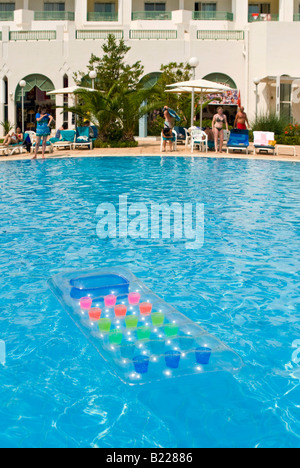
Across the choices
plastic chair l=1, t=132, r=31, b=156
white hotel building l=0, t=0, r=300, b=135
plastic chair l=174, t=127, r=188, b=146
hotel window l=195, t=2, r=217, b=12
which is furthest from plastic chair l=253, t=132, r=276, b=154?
hotel window l=195, t=2, r=217, b=12

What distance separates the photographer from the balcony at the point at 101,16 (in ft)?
118

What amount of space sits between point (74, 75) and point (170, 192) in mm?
20867

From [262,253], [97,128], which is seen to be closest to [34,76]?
[97,128]

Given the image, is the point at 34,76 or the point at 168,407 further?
the point at 34,76

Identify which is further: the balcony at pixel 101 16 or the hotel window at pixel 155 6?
the hotel window at pixel 155 6

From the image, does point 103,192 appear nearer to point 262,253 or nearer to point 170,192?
point 170,192

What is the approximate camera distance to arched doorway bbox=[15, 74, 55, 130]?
3294 centimetres

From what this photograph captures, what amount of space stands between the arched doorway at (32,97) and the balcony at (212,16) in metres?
9.80

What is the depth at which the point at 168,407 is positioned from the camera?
4.13 metres

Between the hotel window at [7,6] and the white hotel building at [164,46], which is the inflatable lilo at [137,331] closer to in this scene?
the white hotel building at [164,46]

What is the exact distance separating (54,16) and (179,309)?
33.7 m

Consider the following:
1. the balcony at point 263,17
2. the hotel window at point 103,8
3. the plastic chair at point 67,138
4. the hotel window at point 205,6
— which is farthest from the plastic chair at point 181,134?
the hotel window at point 103,8

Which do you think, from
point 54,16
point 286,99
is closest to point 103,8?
point 54,16

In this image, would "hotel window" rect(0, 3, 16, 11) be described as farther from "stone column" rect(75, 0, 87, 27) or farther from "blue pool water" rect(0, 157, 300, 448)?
"blue pool water" rect(0, 157, 300, 448)
